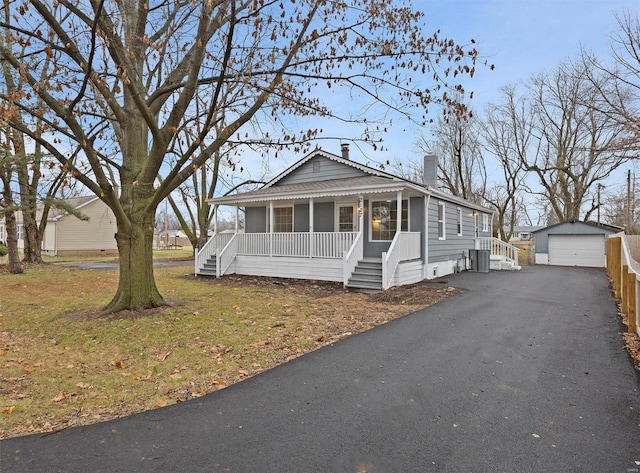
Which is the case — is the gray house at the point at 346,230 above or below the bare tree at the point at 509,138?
below

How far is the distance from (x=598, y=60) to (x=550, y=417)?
20.1m

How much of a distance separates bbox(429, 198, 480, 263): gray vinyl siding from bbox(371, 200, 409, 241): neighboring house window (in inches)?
35.2

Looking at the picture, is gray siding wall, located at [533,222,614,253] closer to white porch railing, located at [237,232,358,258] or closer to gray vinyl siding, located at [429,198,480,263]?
gray vinyl siding, located at [429,198,480,263]

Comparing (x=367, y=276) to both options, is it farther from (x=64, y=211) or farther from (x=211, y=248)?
(x=64, y=211)

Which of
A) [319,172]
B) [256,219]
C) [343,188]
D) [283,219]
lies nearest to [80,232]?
[256,219]

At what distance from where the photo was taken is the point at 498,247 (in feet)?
65.7

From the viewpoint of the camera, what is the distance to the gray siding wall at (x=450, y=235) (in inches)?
524

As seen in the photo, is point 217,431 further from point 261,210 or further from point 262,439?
point 261,210

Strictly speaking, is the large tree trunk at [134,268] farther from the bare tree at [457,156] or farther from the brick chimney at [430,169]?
the bare tree at [457,156]

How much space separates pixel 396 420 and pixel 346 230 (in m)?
11.0

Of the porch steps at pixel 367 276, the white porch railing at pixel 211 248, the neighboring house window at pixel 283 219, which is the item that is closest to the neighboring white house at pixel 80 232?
the white porch railing at pixel 211 248

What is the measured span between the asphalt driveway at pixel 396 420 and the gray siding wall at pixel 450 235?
26.4ft

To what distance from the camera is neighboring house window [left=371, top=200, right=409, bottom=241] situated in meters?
13.2

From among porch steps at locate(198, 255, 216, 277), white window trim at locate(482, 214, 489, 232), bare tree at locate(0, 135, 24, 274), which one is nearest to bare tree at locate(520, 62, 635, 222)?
white window trim at locate(482, 214, 489, 232)
